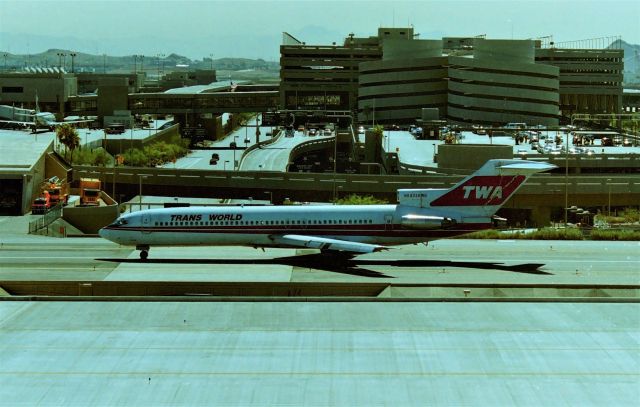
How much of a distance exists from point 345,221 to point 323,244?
239 centimetres

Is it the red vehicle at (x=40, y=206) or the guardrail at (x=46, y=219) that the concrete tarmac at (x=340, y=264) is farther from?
the red vehicle at (x=40, y=206)

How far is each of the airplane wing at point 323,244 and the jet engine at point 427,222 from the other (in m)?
2.03

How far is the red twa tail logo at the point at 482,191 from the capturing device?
211 ft

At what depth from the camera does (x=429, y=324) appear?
150 ft

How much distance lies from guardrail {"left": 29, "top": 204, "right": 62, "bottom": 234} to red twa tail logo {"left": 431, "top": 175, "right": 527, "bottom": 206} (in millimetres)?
32636

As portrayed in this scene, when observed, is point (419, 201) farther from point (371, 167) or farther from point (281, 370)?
point (371, 167)

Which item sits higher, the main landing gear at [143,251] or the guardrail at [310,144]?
the guardrail at [310,144]

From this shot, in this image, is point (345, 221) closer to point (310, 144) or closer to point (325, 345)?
point (325, 345)

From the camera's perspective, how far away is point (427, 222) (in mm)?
63906

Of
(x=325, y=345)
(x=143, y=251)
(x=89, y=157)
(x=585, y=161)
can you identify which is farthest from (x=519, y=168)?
(x=89, y=157)

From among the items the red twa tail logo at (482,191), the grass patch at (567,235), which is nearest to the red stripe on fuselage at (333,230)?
the red twa tail logo at (482,191)

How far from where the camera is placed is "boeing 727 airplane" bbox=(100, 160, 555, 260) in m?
64.3

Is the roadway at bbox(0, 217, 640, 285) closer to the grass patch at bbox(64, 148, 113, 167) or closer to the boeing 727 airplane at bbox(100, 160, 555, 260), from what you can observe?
the boeing 727 airplane at bbox(100, 160, 555, 260)

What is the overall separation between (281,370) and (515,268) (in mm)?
27179
